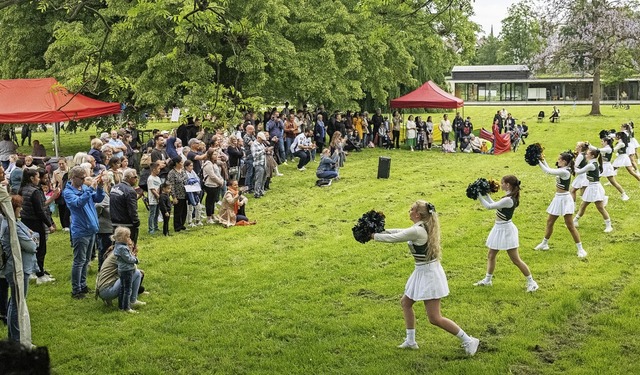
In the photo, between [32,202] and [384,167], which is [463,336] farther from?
[384,167]

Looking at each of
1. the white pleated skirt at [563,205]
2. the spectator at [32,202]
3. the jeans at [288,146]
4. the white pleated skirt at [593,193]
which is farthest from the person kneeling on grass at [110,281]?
the jeans at [288,146]

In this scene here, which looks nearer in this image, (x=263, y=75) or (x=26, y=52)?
(x=263, y=75)

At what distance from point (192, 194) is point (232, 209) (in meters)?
1.08

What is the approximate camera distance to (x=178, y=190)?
1353 centimetres

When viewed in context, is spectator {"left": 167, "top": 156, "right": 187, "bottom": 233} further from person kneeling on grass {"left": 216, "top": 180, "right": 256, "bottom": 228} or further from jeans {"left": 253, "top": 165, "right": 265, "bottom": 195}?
jeans {"left": 253, "top": 165, "right": 265, "bottom": 195}

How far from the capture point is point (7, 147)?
63.4 feet

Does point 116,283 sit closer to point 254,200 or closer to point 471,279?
point 471,279

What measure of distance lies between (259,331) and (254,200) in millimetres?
9195

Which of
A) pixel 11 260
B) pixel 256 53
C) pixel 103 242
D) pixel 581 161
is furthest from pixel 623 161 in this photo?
pixel 11 260

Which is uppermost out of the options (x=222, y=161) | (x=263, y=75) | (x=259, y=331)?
(x=263, y=75)

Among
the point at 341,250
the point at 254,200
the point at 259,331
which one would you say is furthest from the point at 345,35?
the point at 259,331

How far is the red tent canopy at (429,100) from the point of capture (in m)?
28.9

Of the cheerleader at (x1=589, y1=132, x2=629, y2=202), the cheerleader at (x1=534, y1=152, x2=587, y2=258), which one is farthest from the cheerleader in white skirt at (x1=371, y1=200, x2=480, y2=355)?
the cheerleader at (x1=589, y1=132, x2=629, y2=202)

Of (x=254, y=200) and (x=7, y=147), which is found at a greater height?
(x=7, y=147)
